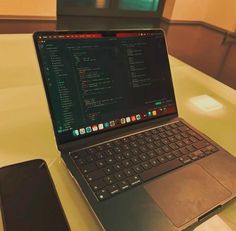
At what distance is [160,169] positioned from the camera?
0.55 m

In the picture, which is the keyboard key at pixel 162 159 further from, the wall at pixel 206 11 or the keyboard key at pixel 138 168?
the wall at pixel 206 11

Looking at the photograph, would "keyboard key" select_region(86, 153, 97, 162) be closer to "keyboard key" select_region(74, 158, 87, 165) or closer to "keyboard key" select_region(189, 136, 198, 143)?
"keyboard key" select_region(74, 158, 87, 165)

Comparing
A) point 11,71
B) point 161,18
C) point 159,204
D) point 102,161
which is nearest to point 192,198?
point 159,204

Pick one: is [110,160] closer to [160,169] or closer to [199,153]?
[160,169]

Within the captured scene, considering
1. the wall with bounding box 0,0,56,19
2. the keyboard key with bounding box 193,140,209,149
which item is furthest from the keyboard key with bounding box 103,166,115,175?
the wall with bounding box 0,0,56,19

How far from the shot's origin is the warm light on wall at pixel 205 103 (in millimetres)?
876

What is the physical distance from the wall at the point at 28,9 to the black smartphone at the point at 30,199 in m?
2.82

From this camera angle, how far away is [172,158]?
0.58 m

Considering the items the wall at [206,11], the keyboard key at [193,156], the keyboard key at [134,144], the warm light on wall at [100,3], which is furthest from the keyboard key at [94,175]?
the wall at [206,11]

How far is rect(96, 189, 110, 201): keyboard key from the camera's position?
0.46 meters

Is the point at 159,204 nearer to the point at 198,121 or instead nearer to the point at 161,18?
the point at 198,121

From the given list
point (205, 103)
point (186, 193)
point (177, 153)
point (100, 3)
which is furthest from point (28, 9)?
point (186, 193)

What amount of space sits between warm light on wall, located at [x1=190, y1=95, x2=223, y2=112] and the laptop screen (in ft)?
0.63

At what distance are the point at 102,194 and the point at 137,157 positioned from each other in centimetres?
12
